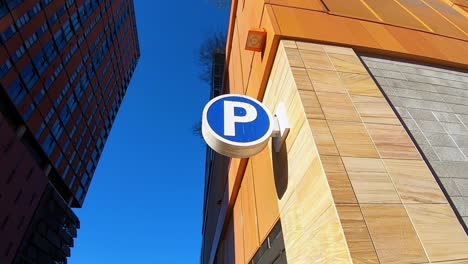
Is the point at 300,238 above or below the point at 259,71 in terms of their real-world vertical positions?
below

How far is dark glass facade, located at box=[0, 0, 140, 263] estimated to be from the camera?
32.2m

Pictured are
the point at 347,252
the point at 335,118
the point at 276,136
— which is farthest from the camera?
the point at 276,136

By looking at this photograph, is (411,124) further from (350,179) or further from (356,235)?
(356,235)

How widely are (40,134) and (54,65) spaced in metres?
11.9

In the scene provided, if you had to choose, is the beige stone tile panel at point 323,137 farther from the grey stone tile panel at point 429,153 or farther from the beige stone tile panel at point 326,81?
the grey stone tile panel at point 429,153

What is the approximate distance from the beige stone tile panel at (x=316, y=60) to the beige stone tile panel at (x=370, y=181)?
55.6 inches

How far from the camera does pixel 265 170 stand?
4.39 metres

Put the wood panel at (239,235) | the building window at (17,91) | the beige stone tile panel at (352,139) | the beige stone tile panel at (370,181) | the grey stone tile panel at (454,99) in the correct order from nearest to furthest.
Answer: the beige stone tile panel at (370,181) → the beige stone tile panel at (352,139) → the grey stone tile panel at (454,99) → the wood panel at (239,235) → the building window at (17,91)

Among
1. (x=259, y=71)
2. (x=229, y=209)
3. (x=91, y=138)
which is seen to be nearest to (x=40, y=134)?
(x=91, y=138)

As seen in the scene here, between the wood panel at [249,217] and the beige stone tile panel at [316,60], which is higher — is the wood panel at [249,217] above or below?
below

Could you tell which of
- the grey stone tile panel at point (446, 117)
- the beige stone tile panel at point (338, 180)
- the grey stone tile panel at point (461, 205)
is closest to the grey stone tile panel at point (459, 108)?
the grey stone tile panel at point (446, 117)

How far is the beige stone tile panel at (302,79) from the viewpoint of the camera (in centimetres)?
316

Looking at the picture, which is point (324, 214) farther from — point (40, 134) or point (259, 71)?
point (40, 134)

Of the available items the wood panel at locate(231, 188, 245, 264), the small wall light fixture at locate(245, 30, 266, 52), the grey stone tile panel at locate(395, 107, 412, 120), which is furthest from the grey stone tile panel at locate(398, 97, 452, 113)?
the wood panel at locate(231, 188, 245, 264)
